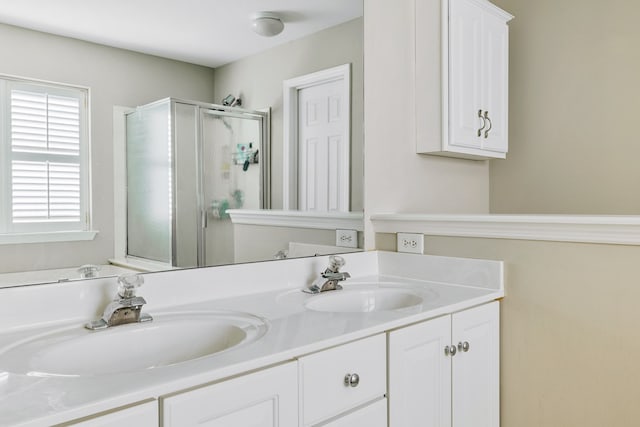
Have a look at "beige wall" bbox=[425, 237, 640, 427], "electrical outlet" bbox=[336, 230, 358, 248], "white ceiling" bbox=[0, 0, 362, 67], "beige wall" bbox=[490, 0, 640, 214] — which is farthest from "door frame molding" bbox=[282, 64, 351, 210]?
"beige wall" bbox=[490, 0, 640, 214]

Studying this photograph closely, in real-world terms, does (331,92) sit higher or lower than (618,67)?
lower

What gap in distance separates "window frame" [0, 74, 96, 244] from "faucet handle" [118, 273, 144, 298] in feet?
0.55

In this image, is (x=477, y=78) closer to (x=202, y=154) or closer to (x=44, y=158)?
(x=202, y=154)

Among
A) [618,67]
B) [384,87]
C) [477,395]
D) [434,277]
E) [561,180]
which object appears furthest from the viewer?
[561,180]

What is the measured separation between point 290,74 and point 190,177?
531mm

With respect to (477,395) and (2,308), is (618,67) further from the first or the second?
(2,308)

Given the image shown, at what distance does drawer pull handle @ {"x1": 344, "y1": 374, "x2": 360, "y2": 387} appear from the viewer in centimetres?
114

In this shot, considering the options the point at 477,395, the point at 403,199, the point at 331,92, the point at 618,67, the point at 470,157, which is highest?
the point at 618,67

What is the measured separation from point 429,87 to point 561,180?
84 centimetres

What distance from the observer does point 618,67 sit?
2.14 metres

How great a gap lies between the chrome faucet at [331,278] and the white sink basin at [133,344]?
0.41 meters

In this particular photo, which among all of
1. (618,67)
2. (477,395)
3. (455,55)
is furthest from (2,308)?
(618,67)

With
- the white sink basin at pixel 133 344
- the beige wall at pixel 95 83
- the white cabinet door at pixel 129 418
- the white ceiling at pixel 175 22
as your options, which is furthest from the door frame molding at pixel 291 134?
the white cabinet door at pixel 129 418

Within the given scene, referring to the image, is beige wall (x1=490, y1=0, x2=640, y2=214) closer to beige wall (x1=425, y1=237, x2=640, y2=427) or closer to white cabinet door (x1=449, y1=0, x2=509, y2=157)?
white cabinet door (x1=449, y1=0, x2=509, y2=157)
